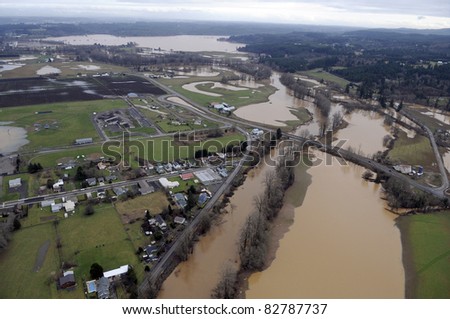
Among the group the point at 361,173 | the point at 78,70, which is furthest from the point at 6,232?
the point at 78,70

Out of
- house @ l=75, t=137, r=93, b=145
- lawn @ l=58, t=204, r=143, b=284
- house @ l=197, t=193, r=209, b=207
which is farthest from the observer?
house @ l=75, t=137, r=93, b=145

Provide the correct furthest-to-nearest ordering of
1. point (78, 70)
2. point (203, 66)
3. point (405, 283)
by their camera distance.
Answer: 1. point (203, 66)
2. point (78, 70)
3. point (405, 283)

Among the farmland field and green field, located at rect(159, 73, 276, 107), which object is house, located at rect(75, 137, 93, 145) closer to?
the farmland field

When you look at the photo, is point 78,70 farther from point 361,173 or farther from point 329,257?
point 329,257

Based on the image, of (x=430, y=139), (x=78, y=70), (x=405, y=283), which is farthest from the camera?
(x=78, y=70)

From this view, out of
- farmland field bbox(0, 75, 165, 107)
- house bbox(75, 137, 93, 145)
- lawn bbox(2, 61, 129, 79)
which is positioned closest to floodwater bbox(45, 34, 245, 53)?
lawn bbox(2, 61, 129, 79)

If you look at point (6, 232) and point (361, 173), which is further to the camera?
point (361, 173)

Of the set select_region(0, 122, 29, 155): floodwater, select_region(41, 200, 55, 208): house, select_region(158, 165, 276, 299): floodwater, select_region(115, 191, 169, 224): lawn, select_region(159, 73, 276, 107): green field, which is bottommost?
select_region(158, 165, 276, 299): floodwater

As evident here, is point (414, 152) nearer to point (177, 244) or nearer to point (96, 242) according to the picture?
point (177, 244)

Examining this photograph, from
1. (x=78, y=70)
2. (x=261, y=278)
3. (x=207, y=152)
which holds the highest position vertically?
(x=78, y=70)
